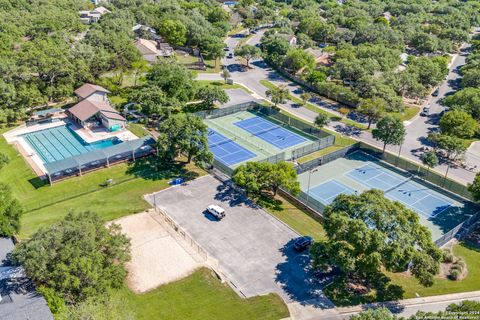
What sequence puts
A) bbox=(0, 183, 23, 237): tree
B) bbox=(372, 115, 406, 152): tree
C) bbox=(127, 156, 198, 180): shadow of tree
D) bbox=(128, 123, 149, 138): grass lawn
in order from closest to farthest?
bbox=(0, 183, 23, 237): tree → bbox=(127, 156, 198, 180): shadow of tree → bbox=(372, 115, 406, 152): tree → bbox=(128, 123, 149, 138): grass lawn

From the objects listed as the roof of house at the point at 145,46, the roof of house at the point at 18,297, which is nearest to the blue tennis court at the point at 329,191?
the roof of house at the point at 18,297

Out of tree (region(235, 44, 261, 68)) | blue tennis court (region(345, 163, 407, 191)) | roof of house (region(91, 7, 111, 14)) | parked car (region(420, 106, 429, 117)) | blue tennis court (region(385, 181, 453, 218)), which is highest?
roof of house (region(91, 7, 111, 14))

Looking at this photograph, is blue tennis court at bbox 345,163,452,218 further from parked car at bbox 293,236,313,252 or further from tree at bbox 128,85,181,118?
tree at bbox 128,85,181,118

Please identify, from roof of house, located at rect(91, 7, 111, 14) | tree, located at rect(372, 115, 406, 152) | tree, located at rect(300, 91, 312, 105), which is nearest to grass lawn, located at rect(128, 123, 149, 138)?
tree, located at rect(300, 91, 312, 105)

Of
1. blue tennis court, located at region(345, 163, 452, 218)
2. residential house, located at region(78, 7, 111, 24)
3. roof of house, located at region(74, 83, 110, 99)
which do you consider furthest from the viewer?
residential house, located at region(78, 7, 111, 24)

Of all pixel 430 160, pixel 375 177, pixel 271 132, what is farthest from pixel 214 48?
pixel 430 160

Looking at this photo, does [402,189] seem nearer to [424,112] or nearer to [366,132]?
[366,132]
